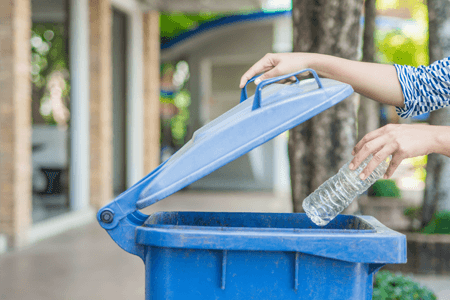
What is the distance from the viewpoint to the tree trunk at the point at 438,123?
493cm

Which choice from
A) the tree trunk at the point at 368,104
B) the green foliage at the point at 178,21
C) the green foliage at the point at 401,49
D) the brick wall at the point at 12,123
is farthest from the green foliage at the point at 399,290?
the green foliage at the point at 178,21

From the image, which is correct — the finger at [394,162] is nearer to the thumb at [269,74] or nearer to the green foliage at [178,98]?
the thumb at [269,74]

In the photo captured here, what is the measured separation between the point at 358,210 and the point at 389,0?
51.1 feet

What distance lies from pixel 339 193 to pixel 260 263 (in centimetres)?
67

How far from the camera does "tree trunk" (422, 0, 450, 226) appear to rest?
4930mm

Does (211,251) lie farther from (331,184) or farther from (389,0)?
(389,0)

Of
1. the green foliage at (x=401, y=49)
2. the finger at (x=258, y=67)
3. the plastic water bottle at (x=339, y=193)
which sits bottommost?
the plastic water bottle at (x=339, y=193)

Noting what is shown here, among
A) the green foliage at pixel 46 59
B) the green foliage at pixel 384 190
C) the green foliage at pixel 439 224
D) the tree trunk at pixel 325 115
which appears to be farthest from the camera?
the green foliage at pixel 384 190

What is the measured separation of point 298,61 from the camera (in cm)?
183

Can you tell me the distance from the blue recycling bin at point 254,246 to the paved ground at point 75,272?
8.73ft

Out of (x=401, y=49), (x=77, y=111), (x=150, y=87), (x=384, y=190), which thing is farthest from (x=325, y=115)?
(x=401, y=49)

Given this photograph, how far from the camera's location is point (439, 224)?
4824 mm

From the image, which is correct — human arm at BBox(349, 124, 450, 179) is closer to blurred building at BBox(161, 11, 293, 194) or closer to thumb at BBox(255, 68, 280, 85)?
thumb at BBox(255, 68, 280, 85)

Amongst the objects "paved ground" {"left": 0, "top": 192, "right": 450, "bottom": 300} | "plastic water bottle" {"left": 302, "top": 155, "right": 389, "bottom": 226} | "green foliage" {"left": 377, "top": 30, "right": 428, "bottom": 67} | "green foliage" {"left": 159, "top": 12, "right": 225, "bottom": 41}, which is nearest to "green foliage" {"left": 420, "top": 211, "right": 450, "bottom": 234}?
"paved ground" {"left": 0, "top": 192, "right": 450, "bottom": 300}
